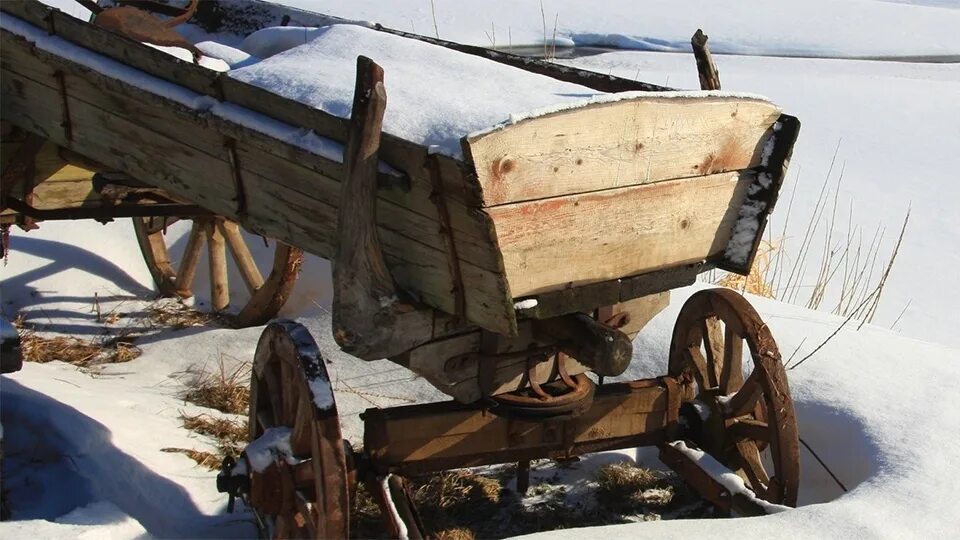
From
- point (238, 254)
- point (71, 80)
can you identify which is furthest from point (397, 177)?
point (238, 254)

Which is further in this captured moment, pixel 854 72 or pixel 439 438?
pixel 854 72

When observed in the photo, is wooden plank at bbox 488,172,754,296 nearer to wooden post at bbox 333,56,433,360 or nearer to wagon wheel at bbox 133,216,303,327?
wooden post at bbox 333,56,433,360

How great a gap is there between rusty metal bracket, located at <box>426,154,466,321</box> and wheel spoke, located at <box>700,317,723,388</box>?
3.28 ft

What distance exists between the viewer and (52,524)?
2.48m

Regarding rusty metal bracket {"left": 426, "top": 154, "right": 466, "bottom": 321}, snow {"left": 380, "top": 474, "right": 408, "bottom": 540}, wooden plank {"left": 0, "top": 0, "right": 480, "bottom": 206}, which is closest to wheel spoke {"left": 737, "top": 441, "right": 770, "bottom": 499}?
snow {"left": 380, "top": 474, "right": 408, "bottom": 540}

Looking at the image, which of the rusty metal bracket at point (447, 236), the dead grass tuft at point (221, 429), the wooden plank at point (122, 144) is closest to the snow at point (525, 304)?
the rusty metal bracket at point (447, 236)

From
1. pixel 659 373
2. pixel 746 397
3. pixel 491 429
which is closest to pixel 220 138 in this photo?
pixel 491 429

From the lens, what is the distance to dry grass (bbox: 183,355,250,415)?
370 centimetres

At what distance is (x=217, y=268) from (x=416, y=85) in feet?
7.79

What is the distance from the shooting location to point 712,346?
3.03 m

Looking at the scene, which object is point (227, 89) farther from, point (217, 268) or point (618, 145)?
point (217, 268)

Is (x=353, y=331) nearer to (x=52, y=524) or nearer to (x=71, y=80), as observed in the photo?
(x=52, y=524)

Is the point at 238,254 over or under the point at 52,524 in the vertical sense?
over

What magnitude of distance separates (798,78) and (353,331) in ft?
25.6
